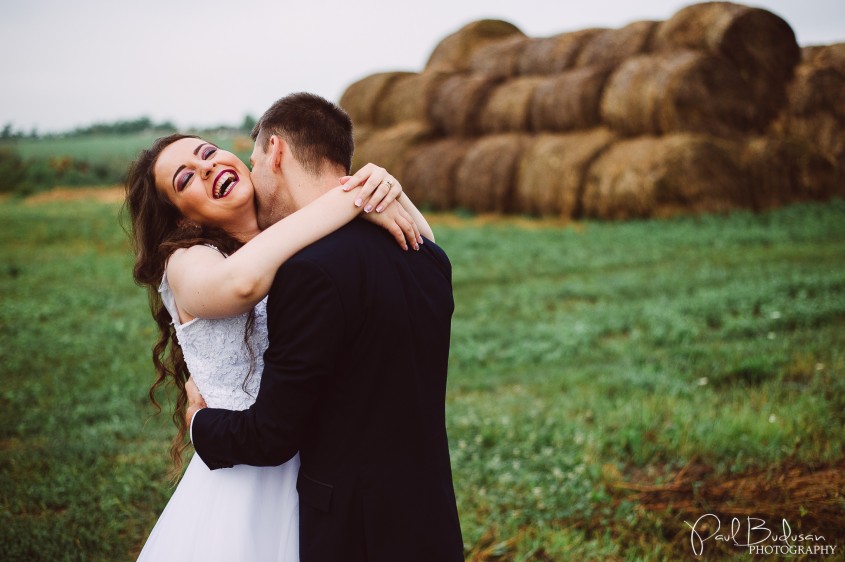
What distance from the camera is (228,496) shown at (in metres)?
2.21

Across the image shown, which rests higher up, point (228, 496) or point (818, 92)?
point (818, 92)

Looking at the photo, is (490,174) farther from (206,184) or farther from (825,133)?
(206,184)

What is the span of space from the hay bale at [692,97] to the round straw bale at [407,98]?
763 centimetres

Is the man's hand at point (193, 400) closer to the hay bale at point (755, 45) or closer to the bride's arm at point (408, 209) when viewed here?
the bride's arm at point (408, 209)

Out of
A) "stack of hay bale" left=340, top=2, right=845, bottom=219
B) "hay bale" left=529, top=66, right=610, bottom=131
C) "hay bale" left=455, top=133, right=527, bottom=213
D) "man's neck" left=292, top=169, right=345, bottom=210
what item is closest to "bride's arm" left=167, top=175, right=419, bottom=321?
"man's neck" left=292, top=169, right=345, bottom=210

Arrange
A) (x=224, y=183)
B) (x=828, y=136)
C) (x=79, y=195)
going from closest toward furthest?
(x=224, y=183)
(x=828, y=136)
(x=79, y=195)

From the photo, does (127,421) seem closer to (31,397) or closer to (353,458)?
(31,397)

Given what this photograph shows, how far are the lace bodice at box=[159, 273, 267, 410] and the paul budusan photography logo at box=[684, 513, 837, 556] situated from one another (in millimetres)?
2707

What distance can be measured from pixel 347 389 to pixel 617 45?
17192mm

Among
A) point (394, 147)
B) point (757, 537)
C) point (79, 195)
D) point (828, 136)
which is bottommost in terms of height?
point (79, 195)

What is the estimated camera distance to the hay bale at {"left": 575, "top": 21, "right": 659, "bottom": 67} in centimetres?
1670

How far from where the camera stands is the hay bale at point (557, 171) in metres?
16.3

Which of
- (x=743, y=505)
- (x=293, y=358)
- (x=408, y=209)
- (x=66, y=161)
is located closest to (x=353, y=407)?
(x=293, y=358)

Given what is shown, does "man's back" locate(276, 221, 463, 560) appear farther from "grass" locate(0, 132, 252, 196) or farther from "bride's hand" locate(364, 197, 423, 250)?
"grass" locate(0, 132, 252, 196)
